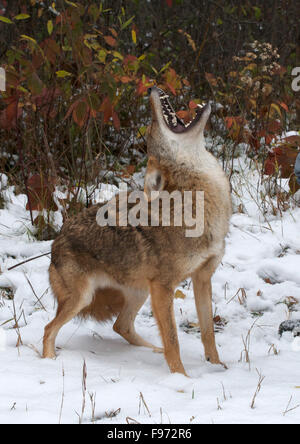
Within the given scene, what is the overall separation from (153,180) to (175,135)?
0.30 metres

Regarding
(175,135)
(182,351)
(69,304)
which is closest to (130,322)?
(182,351)

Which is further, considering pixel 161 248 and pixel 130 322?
pixel 130 322

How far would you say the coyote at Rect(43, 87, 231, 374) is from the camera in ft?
10.3

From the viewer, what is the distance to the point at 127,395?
8.80ft

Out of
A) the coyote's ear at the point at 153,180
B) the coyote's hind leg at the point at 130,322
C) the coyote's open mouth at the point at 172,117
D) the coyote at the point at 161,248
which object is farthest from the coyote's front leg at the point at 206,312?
the coyote's open mouth at the point at 172,117

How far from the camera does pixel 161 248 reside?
318cm

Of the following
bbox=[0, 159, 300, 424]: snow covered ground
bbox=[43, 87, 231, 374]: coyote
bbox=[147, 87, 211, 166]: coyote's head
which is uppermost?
bbox=[147, 87, 211, 166]: coyote's head

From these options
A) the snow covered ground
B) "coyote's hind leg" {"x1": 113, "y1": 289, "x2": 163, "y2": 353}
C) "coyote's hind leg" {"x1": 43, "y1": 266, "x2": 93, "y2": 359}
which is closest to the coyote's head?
"coyote's hind leg" {"x1": 43, "y1": 266, "x2": 93, "y2": 359}

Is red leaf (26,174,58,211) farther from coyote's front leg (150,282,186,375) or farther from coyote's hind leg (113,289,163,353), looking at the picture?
coyote's front leg (150,282,186,375)

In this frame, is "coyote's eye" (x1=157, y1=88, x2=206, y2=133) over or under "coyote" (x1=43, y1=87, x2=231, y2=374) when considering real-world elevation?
over

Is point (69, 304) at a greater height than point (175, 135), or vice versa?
point (175, 135)

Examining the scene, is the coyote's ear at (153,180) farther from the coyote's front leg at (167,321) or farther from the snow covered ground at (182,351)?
the snow covered ground at (182,351)

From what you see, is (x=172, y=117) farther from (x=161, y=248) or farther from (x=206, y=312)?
(x=206, y=312)

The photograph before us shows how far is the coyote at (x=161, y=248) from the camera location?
10.3 ft
